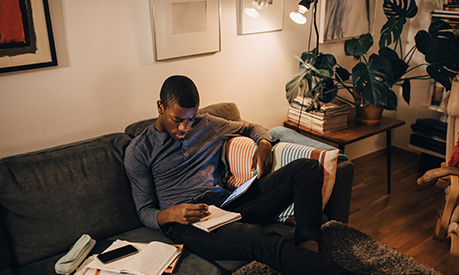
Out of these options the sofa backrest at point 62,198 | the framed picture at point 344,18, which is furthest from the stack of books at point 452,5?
the sofa backrest at point 62,198

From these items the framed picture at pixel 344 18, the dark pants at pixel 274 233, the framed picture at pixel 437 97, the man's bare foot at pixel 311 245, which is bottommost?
the man's bare foot at pixel 311 245

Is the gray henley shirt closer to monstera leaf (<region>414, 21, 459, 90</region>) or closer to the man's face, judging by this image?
the man's face

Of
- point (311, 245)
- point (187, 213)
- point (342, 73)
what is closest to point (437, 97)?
point (342, 73)

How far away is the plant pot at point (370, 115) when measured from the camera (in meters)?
2.66

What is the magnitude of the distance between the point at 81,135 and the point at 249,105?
3.71 feet

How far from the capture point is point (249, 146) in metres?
1.90

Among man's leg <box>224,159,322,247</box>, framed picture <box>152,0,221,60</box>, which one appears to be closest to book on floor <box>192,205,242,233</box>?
man's leg <box>224,159,322,247</box>

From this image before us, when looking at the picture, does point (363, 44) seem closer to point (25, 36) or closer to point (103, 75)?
point (103, 75)

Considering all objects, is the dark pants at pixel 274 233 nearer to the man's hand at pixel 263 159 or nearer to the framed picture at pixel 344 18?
the man's hand at pixel 263 159

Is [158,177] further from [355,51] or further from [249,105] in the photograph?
[355,51]

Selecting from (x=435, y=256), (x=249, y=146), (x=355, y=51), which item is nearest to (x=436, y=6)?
(x=355, y=51)

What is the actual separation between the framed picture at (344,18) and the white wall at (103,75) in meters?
0.29

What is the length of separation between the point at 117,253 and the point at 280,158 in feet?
2.91

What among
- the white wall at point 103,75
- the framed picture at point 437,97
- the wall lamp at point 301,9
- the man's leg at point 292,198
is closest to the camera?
the man's leg at point 292,198
